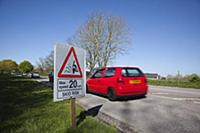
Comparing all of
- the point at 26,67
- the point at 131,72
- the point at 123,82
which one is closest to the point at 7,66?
the point at 26,67

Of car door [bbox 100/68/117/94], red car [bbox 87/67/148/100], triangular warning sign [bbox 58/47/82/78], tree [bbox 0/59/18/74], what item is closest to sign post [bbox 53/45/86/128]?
triangular warning sign [bbox 58/47/82/78]

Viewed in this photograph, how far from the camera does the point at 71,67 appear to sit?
3879mm

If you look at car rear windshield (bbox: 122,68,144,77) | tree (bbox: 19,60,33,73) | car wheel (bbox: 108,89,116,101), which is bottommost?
car wheel (bbox: 108,89,116,101)

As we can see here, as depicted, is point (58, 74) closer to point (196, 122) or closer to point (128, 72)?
point (196, 122)

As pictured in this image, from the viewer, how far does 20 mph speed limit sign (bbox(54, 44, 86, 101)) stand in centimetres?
355

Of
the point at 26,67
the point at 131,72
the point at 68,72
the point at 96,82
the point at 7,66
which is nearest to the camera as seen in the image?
the point at 68,72

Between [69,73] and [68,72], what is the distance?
0.13ft

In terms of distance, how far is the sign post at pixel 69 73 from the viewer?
3.55 meters

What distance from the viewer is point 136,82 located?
7.77 meters

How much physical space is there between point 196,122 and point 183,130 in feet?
2.65

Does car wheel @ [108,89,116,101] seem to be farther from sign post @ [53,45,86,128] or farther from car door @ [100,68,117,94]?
sign post @ [53,45,86,128]

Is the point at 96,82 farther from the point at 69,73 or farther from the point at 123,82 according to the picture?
the point at 69,73

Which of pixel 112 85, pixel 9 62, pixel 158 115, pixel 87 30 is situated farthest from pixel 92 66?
pixel 9 62

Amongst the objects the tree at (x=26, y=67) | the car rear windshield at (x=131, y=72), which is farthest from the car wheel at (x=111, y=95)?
the tree at (x=26, y=67)
